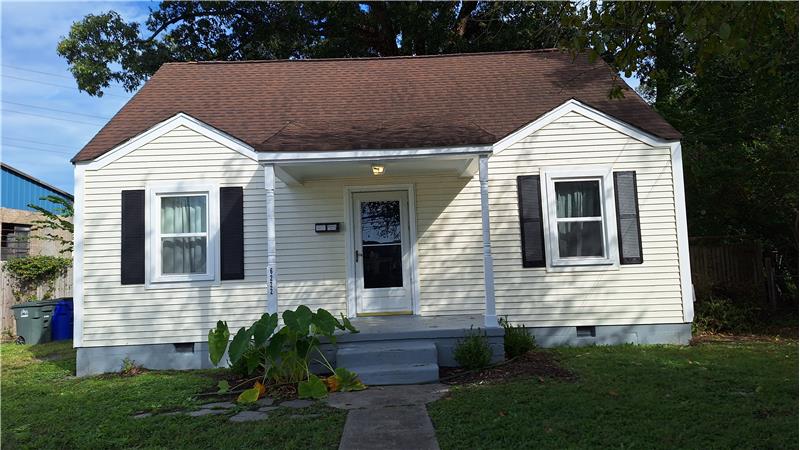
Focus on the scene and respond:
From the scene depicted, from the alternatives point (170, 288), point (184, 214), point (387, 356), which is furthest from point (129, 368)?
point (387, 356)

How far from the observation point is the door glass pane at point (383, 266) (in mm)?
8344

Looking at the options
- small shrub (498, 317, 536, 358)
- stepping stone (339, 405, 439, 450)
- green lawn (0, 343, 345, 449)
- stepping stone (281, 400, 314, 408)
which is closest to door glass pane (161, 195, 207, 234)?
green lawn (0, 343, 345, 449)

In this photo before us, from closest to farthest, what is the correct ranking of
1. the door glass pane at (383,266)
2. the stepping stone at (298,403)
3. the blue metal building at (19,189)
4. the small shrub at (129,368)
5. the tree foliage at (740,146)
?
1. the stepping stone at (298,403)
2. the small shrub at (129,368)
3. the door glass pane at (383,266)
4. the tree foliage at (740,146)
5. the blue metal building at (19,189)

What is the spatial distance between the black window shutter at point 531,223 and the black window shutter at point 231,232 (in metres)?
4.06

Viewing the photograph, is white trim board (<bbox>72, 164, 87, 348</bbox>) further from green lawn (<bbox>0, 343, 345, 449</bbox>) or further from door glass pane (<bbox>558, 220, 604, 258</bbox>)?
door glass pane (<bbox>558, 220, 604, 258</bbox>)

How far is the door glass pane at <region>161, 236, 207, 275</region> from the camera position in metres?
7.95

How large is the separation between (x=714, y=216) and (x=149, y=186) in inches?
419

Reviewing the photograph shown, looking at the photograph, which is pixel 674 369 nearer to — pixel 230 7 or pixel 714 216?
pixel 714 216

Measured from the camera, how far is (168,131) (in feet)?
26.4

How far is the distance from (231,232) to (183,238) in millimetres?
703

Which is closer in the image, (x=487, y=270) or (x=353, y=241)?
(x=487, y=270)

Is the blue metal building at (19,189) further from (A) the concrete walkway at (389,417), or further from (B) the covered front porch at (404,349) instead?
(A) the concrete walkway at (389,417)

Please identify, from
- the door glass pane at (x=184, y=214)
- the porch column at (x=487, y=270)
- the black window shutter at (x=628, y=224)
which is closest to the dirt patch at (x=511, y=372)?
the porch column at (x=487, y=270)

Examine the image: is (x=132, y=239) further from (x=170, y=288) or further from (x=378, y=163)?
(x=378, y=163)
